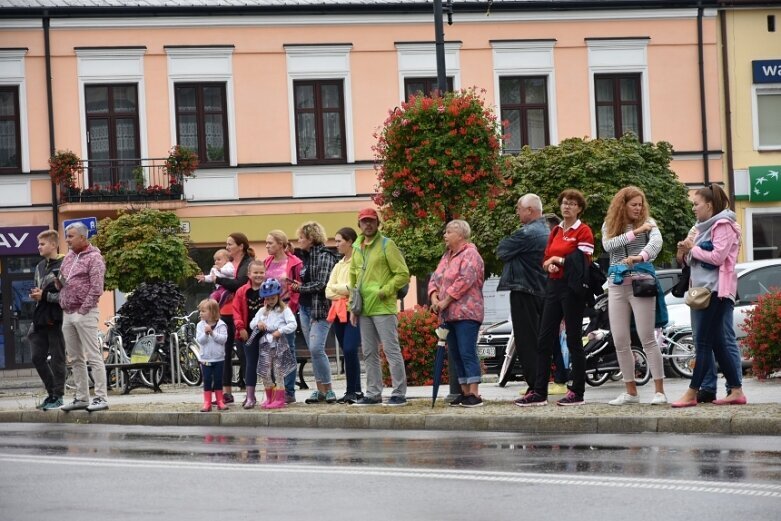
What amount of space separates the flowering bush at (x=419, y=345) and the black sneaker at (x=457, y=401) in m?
4.64

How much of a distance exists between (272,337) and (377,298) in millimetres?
1268

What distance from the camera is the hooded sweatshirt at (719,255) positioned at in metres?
13.8

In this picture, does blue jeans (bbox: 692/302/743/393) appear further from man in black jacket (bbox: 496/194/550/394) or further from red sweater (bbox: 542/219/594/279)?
man in black jacket (bbox: 496/194/550/394)

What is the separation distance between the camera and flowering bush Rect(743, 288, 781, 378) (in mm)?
17438

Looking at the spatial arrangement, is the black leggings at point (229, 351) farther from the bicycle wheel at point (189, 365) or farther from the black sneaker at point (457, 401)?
the bicycle wheel at point (189, 365)

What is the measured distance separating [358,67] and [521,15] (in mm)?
4089

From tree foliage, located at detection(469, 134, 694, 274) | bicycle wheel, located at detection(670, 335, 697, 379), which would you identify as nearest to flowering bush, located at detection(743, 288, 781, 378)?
bicycle wheel, located at detection(670, 335, 697, 379)

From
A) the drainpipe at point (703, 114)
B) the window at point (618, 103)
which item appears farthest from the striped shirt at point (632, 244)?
the drainpipe at point (703, 114)

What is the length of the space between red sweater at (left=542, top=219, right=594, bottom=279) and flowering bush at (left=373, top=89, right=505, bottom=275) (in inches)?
89.2

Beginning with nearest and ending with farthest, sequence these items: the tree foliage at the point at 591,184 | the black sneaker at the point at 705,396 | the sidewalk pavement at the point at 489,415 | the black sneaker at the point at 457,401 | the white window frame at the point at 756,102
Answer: the sidewalk pavement at the point at 489,415, the black sneaker at the point at 705,396, the black sneaker at the point at 457,401, the tree foliage at the point at 591,184, the white window frame at the point at 756,102

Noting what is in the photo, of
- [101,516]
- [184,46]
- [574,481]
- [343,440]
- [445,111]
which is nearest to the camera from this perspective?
[101,516]

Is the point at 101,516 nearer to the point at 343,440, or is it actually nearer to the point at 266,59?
the point at 343,440

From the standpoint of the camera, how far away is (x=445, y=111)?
17.5 m

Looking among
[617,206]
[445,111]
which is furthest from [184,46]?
[617,206]
